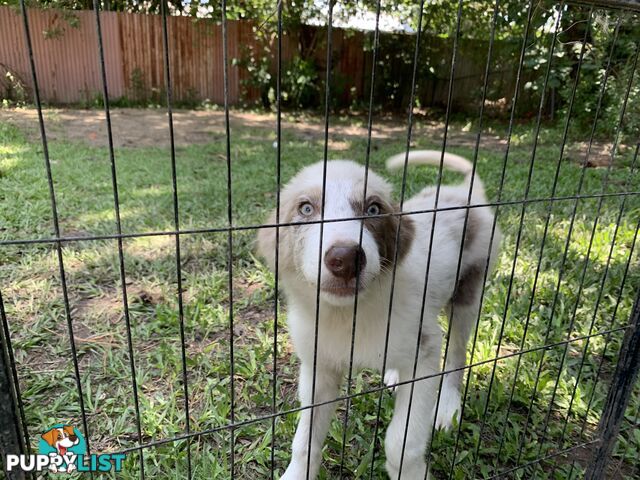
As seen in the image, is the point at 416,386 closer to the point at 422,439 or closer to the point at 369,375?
the point at 422,439

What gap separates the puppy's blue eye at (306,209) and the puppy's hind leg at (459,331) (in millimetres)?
1158

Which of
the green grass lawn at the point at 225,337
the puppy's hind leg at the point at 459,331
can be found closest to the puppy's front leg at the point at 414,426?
the green grass lawn at the point at 225,337

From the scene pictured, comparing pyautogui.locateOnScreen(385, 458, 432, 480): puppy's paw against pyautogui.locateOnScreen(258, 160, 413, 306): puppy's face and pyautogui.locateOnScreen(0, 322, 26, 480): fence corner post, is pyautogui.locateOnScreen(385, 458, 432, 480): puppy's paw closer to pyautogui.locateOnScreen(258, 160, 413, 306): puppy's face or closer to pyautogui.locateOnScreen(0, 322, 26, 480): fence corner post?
pyautogui.locateOnScreen(258, 160, 413, 306): puppy's face

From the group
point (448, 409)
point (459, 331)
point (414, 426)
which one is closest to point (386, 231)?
point (414, 426)

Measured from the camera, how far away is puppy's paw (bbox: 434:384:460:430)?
2.62 meters

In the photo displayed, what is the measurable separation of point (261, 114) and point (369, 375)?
1046cm

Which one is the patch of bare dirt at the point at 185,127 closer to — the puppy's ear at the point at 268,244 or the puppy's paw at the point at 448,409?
the puppy's paw at the point at 448,409

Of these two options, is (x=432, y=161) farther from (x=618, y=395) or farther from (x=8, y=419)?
(x=8, y=419)

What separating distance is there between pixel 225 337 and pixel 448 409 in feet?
4.67

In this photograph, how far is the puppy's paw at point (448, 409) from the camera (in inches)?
103

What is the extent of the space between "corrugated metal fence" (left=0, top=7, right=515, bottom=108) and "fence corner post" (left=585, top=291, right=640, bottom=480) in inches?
387

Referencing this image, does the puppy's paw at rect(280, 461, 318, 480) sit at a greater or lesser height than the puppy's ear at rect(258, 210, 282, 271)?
lesser

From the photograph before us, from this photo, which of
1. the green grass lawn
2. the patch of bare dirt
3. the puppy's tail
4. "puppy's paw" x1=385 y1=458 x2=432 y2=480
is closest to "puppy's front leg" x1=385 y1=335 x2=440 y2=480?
"puppy's paw" x1=385 y1=458 x2=432 y2=480

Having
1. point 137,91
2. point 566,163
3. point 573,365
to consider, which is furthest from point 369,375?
point 137,91
